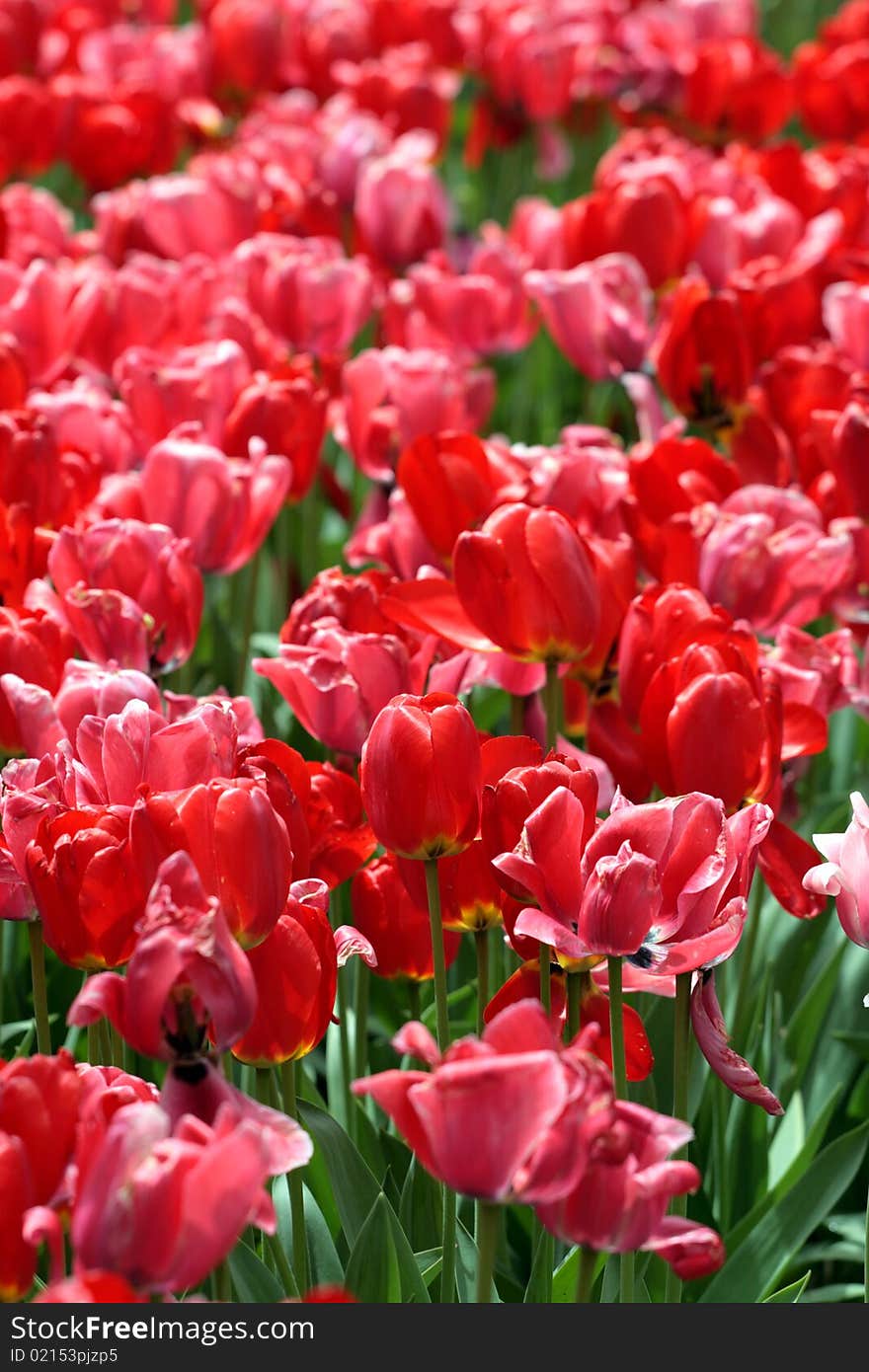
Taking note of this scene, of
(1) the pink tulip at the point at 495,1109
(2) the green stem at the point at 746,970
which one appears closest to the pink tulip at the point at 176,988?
(1) the pink tulip at the point at 495,1109

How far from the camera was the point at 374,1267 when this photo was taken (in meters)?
1.30

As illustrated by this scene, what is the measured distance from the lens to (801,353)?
249cm

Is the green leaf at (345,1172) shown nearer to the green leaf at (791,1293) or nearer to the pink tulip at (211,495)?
the green leaf at (791,1293)

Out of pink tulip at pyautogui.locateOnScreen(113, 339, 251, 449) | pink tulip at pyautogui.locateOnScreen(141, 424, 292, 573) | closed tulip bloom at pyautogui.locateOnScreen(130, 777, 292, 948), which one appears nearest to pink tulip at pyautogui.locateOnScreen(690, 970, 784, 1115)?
closed tulip bloom at pyautogui.locateOnScreen(130, 777, 292, 948)

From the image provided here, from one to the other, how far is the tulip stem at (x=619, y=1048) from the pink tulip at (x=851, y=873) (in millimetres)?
153

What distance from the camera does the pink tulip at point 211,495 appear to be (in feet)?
6.55

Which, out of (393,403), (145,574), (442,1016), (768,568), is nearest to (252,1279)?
(442,1016)

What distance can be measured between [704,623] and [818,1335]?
0.64 m

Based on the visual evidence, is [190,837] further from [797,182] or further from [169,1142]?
[797,182]

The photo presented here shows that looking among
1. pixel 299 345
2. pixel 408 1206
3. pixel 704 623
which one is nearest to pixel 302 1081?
pixel 408 1206

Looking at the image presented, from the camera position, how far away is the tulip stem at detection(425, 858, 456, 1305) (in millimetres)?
1283

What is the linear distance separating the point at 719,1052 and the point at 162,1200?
0.51m

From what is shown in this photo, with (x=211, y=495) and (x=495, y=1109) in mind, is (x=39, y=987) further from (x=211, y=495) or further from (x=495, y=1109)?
(x=211, y=495)

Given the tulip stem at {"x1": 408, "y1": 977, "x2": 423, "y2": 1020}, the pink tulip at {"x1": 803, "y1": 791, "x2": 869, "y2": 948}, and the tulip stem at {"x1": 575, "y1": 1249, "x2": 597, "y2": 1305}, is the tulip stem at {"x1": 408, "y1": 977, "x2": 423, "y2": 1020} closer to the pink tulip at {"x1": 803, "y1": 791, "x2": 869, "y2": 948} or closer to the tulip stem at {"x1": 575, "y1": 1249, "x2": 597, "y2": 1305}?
the pink tulip at {"x1": 803, "y1": 791, "x2": 869, "y2": 948}
